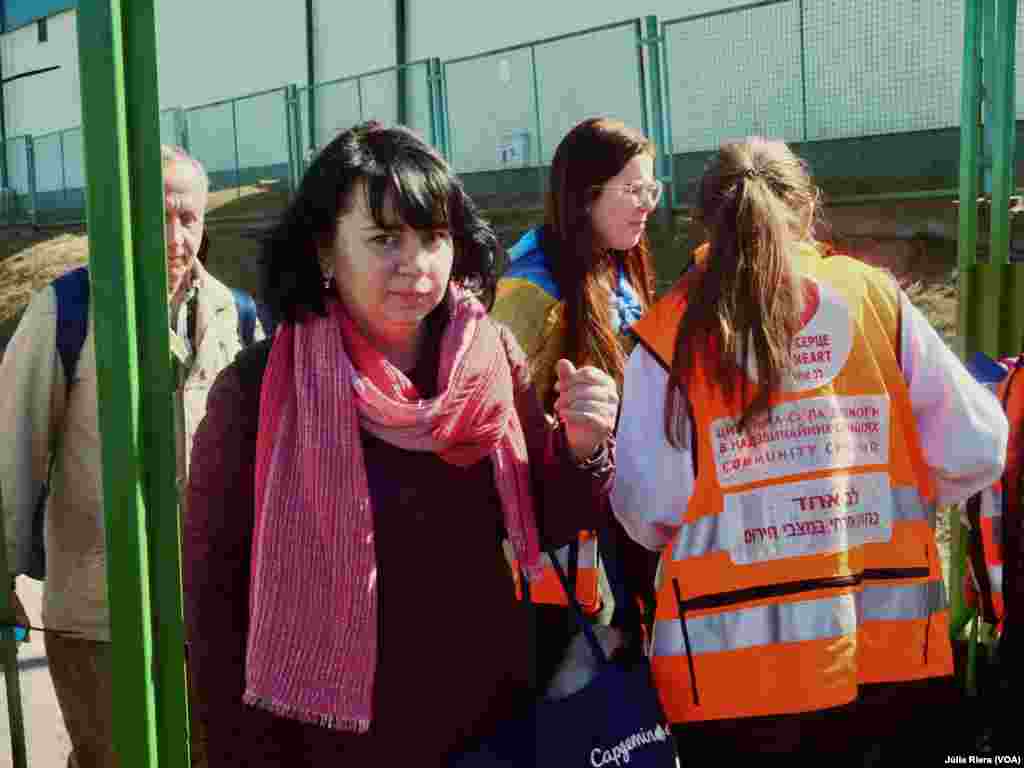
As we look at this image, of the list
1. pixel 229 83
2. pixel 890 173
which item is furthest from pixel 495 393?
pixel 229 83

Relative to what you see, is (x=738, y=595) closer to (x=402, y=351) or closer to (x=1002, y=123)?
(x=402, y=351)

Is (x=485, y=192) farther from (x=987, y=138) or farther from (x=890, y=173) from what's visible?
(x=987, y=138)

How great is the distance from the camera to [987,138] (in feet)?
11.6

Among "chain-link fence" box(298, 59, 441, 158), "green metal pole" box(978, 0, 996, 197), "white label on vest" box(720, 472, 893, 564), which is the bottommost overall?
"white label on vest" box(720, 472, 893, 564)

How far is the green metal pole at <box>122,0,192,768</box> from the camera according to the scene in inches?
63.3

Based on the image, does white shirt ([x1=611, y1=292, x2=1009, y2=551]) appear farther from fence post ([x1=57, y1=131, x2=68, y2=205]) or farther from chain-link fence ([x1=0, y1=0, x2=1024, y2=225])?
fence post ([x1=57, y1=131, x2=68, y2=205])

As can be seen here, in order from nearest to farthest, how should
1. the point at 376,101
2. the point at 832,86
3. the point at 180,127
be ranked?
the point at 832,86, the point at 376,101, the point at 180,127

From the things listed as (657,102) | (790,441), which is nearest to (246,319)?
(790,441)

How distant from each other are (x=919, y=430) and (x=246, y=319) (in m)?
1.56

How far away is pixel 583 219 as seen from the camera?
3451mm

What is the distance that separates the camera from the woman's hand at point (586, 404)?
212 cm

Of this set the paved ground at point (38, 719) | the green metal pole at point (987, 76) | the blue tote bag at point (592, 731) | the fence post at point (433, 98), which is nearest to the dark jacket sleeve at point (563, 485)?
the blue tote bag at point (592, 731)

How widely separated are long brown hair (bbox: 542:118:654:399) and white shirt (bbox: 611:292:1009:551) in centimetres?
94

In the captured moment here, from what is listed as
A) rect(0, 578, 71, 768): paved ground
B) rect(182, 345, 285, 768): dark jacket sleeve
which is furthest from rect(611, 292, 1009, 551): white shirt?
rect(0, 578, 71, 768): paved ground
